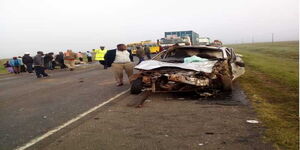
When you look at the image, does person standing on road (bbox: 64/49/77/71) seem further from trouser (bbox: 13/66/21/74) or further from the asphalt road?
the asphalt road

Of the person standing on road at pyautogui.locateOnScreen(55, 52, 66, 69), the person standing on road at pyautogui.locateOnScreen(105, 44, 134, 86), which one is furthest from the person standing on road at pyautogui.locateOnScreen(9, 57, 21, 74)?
the person standing on road at pyautogui.locateOnScreen(105, 44, 134, 86)

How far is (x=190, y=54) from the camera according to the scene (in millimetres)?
9227

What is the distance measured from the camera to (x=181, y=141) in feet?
12.6

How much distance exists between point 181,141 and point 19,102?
5351 millimetres

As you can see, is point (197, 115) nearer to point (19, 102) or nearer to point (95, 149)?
point (95, 149)

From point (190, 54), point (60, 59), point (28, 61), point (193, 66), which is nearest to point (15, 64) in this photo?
point (28, 61)

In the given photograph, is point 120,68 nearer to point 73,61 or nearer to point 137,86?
point 137,86

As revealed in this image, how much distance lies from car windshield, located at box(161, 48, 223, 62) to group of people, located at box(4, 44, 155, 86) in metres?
1.53

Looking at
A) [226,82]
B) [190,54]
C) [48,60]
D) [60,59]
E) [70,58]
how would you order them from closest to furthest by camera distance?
[226,82] → [190,54] → [70,58] → [48,60] → [60,59]

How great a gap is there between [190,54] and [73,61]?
12507 mm

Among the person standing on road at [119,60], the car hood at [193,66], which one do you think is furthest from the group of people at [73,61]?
the car hood at [193,66]

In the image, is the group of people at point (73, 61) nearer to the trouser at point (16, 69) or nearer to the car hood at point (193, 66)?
the trouser at point (16, 69)

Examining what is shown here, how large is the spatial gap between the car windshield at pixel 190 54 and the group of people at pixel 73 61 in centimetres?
153

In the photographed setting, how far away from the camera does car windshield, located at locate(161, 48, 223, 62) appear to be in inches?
341
